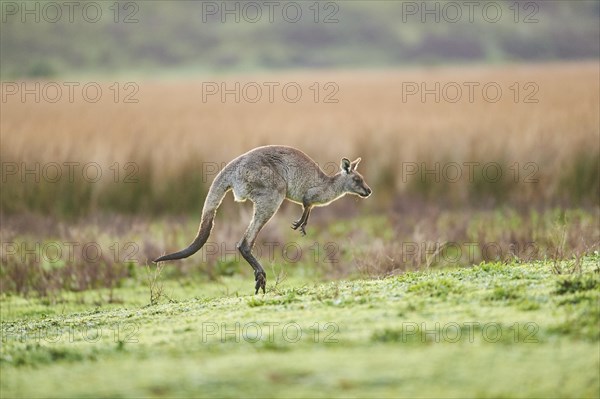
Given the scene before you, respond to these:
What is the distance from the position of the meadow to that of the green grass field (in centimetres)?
2

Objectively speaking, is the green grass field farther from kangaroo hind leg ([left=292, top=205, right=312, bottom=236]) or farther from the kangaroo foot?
kangaroo hind leg ([left=292, top=205, right=312, bottom=236])

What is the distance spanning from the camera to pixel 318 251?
14.2m

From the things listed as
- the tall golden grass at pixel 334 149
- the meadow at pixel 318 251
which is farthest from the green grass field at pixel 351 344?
the tall golden grass at pixel 334 149

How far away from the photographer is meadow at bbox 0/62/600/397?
210 inches

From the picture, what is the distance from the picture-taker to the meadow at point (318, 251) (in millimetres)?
5344

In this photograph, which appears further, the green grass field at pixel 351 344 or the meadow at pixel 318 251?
the meadow at pixel 318 251

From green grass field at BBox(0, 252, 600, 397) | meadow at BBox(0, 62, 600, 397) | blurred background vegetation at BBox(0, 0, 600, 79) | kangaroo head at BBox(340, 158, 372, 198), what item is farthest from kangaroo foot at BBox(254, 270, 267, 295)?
blurred background vegetation at BBox(0, 0, 600, 79)

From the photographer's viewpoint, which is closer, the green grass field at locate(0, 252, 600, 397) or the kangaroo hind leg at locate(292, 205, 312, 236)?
the green grass field at locate(0, 252, 600, 397)

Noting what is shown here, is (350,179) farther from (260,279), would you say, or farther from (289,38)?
(289,38)

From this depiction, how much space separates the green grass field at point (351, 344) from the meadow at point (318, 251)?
0.06ft

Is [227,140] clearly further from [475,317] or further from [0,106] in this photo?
[475,317]

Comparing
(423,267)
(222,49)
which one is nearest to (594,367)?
(423,267)

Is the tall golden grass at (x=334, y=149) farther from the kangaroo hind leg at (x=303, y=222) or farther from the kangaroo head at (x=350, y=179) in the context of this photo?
the kangaroo hind leg at (x=303, y=222)

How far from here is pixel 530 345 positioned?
5.54 metres
